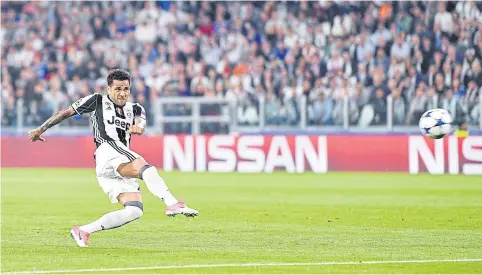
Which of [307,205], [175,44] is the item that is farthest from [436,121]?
[175,44]

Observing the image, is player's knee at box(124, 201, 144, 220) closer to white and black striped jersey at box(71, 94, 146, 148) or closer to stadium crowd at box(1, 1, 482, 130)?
white and black striped jersey at box(71, 94, 146, 148)

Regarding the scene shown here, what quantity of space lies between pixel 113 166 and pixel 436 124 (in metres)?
6.55

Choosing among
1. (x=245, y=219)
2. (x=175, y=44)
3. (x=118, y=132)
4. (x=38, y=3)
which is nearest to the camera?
(x=118, y=132)

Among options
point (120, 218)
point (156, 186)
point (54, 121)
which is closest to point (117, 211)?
point (120, 218)

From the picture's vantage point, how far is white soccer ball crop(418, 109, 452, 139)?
1677 cm

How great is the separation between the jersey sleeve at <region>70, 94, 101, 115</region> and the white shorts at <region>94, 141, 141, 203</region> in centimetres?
42

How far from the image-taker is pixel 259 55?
28.4m

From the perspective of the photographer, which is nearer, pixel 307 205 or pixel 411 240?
pixel 411 240

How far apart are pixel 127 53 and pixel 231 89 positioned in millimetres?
3895

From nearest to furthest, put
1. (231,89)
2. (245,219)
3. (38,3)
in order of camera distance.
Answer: (245,219) < (231,89) < (38,3)

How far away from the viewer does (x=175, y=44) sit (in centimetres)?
2988

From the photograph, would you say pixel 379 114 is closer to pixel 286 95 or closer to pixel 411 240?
pixel 286 95

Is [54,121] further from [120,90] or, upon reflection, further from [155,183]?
[155,183]

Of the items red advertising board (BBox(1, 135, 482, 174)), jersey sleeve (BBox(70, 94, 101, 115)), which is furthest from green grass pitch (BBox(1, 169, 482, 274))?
jersey sleeve (BBox(70, 94, 101, 115))
